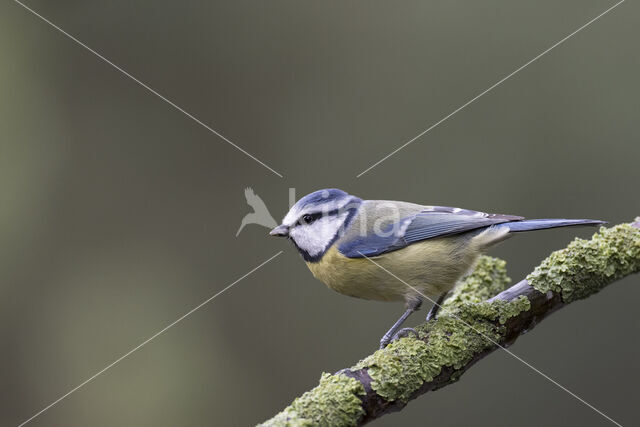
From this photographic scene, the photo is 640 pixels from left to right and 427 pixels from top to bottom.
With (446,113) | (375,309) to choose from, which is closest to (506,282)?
(375,309)

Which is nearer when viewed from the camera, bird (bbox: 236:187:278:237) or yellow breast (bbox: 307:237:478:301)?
yellow breast (bbox: 307:237:478:301)

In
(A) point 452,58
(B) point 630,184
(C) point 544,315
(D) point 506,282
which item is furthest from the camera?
(A) point 452,58

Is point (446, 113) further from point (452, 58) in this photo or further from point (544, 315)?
point (544, 315)

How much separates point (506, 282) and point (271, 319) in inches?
79.5

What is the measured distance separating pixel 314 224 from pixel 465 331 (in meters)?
0.82

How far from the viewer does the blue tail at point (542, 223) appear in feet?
8.44

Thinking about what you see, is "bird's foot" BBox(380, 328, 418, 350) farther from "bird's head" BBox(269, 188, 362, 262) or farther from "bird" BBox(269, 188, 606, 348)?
"bird's head" BBox(269, 188, 362, 262)

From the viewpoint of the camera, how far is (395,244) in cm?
282

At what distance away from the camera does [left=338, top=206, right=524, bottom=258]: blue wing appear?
2789 millimetres

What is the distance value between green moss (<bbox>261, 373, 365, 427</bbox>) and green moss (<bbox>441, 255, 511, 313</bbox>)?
1034 mm

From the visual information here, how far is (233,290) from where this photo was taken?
477 cm

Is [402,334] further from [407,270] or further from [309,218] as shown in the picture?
[309,218]

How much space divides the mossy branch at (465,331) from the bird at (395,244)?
183mm
